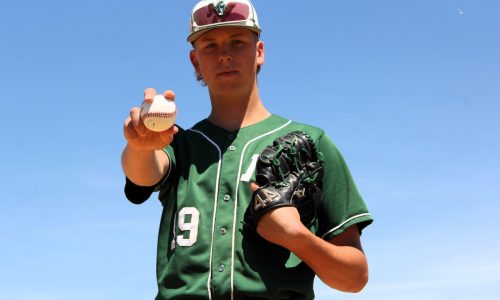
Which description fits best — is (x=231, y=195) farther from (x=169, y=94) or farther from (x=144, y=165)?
(x=169, y=94)

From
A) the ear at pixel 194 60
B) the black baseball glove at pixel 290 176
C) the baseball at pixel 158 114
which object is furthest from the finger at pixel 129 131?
the ear at pixel 194 60

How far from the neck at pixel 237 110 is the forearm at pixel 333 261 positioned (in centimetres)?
102

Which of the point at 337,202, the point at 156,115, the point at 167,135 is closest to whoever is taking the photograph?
the point at 156,115

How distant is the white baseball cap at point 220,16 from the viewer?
4.56m

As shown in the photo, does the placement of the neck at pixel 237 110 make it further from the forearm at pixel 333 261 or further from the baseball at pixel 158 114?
the forearm at pixel 333 261

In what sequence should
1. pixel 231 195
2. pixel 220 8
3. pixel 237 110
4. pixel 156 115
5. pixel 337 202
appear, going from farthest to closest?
pixel 237 110
pixel 220 8
pixel 337 202
pixel 231 195
pixel 156 115

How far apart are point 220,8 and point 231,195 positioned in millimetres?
1162

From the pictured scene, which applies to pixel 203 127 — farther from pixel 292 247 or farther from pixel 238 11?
pixel 292 247

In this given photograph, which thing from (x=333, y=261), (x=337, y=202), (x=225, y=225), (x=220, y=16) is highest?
(x=220, y=16)

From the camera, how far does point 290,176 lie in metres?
4.25

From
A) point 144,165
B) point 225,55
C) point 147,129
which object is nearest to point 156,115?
point 147,129

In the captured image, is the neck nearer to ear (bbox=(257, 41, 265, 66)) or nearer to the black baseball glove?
ear (bbox=(257, 41, 265, 66))

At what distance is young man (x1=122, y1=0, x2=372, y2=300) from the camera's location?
13.4ft

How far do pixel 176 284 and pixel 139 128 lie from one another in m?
0.90
